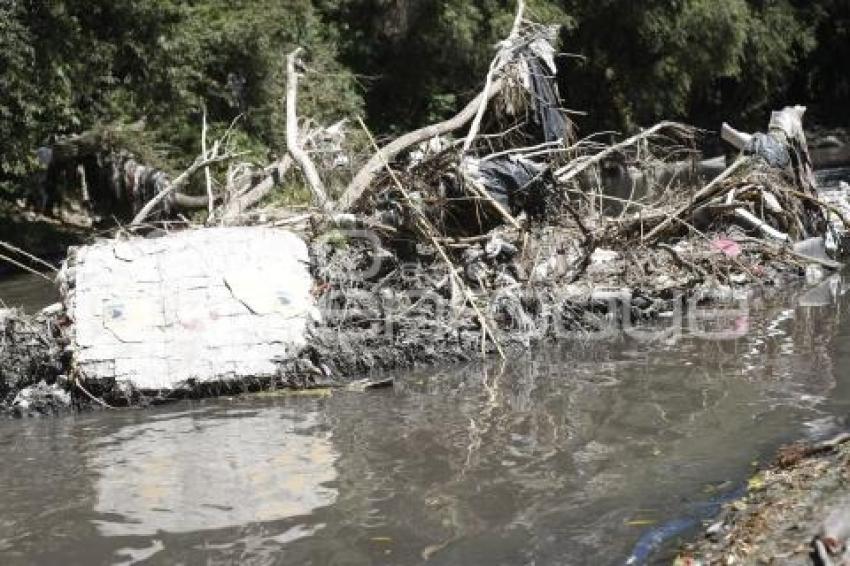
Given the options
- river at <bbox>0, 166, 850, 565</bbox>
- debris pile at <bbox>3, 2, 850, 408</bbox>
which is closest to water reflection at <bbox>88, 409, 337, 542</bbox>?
river at <bbox>0, 166, 850, 565</bbox>

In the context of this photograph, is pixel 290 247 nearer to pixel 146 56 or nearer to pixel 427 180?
pixel 427 180

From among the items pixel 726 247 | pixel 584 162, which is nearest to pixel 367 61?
pixel 584 162

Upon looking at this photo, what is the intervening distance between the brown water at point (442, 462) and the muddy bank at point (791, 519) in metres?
0.22

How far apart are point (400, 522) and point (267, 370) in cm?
285

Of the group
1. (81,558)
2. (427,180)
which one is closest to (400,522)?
(81,558)

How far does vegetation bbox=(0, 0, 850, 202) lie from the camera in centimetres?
1614

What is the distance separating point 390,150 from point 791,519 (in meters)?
6.50

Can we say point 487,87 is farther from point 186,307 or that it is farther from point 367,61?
Answer: point 367,61

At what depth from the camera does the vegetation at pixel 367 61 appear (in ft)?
53.0

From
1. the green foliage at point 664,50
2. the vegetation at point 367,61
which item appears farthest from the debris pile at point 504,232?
the green foliage at point 664,50

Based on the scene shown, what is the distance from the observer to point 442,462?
637cm

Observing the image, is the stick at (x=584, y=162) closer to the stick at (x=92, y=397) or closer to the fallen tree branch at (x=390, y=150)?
the fallen tree branch at (x=390, y=150)

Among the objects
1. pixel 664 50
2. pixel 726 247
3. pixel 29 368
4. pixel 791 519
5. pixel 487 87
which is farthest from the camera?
pixel 664 50

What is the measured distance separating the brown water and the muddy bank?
8.6 inches
